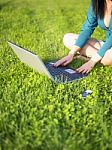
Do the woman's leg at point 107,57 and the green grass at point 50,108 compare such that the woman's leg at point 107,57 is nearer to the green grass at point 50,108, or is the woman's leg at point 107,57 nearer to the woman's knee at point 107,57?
the woman's knee at point 107,57

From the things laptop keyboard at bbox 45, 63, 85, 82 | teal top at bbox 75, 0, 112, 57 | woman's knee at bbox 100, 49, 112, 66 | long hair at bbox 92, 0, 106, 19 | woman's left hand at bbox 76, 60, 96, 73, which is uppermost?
long hair at bbox 92, 0, 106, 19

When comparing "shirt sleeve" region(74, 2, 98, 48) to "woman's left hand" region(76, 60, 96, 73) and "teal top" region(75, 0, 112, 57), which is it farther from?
"woman's left hand" region(76, 60, 96, 73)

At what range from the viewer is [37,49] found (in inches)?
359

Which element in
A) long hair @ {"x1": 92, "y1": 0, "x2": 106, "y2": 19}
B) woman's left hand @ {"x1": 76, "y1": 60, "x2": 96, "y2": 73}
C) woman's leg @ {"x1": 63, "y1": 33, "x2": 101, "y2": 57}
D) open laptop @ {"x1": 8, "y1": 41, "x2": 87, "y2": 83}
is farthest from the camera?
woman's leg @ {"x1": 63, "y1": 33, "x2": 101, "y2": 57}

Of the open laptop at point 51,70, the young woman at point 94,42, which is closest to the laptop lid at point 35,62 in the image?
the open laptop at point 51,70

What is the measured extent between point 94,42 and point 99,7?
0.89 meters

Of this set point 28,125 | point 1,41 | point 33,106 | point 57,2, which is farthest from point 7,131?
point 57,2

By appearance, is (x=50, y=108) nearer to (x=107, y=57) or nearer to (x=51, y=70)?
(x=51, y=70)

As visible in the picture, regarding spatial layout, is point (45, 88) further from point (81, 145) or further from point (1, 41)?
point (1, 41)

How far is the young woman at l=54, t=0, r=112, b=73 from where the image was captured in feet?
23.2

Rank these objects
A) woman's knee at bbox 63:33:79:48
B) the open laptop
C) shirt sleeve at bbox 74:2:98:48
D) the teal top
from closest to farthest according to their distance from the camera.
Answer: the open laptop
the teal top
shirt sleeve at bbox 74:2:98:48
woman's knee at bbox 63:33:79:48

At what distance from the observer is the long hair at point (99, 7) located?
705 cm

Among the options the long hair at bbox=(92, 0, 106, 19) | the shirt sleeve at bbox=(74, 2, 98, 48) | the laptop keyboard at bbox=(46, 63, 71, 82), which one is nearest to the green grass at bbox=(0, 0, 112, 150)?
the laptop keyboard at bbox=(46, 63, 71, 82)

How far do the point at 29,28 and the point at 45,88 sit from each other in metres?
6.40
